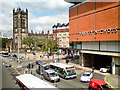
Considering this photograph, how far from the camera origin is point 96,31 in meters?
26.8

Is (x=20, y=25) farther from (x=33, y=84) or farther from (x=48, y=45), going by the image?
(x=33, y=84)

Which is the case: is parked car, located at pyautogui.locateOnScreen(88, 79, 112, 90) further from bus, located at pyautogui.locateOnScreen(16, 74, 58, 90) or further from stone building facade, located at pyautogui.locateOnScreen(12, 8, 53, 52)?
stone building facade, located at pyautogui.locateOnScreen(12, 8, 53, 52)

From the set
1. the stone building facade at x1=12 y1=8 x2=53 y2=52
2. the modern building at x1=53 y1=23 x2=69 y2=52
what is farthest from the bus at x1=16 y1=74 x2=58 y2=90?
the stone building facade at x1=12 y1=8 x2=53 y2=52

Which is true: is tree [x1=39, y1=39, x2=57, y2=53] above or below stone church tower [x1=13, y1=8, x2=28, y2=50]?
below

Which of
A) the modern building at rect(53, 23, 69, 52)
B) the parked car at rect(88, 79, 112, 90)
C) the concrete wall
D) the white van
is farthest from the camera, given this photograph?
the modern building at rect(53, 23, 69, 52)

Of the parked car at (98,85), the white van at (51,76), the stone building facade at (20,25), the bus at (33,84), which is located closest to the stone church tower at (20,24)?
the stone building facade at (20,25)

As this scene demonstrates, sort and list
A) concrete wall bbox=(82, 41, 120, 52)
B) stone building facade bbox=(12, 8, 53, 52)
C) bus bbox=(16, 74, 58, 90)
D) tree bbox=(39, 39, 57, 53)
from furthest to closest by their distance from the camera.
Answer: stone building facade bbox=(12, 8, 53, 52) → tree bbox=(39, 39, 57, 53) → concrete wall bbox=(82, 41, 120, 52) → bus bbox=(16, 74, 58, 90)

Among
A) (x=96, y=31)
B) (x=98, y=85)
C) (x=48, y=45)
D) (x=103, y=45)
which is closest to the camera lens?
(x=98, y=85)

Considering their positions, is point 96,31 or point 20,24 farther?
point 20,24

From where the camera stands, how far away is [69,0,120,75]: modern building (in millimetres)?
23448

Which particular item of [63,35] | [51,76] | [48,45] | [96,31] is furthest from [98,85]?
[63,35]

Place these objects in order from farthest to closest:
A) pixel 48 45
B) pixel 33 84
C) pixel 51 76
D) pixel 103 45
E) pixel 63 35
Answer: pixel 63 35, pixel 48 45, pixel 103 45, pixel 51 76, pixel 33 84

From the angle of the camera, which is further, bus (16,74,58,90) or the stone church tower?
the stone church tower

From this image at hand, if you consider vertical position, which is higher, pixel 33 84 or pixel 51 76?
pixel 33 84
